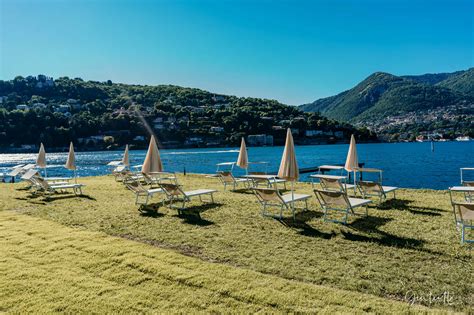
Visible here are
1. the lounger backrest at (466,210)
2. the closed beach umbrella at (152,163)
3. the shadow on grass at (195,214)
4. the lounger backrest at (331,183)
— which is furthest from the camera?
the closed beach umbrella at (152,163)

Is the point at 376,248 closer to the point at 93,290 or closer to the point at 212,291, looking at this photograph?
the point at 212,291

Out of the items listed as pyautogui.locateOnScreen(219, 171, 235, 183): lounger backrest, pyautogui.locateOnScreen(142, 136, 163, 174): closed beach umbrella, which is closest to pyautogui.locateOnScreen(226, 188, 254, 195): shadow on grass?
pyautogui.locateOnScreen(219, 171, 235, 183): lounger backrest

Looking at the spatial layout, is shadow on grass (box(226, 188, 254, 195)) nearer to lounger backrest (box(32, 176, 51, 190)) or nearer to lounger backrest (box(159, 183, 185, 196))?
lounger backrest (box(159, 183, 185, 196))

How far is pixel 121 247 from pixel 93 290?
158cm

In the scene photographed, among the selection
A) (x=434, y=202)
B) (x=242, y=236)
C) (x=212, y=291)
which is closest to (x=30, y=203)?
(x=242, y=236)

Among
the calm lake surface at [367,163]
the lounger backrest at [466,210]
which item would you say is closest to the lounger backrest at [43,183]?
the calm lake surface at [367,163]

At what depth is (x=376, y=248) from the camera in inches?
214

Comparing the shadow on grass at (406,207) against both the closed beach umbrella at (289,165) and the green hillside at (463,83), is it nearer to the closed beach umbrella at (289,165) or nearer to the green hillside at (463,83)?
the closed beach umbrella at (289,165)

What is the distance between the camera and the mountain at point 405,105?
115m

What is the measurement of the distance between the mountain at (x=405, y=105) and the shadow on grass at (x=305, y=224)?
376 feet

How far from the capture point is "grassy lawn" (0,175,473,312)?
3.82m

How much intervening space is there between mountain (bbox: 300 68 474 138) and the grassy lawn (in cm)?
11533

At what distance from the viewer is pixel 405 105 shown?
5207 inches

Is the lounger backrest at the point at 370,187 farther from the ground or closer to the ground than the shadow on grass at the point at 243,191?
farther from the ground
